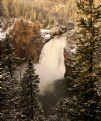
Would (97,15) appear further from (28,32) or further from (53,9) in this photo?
(53,9)

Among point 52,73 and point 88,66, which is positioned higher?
point 88,66

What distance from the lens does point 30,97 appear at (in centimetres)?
3067

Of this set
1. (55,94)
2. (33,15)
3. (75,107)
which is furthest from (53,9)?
(75,107)

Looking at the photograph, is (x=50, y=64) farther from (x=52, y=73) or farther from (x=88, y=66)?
(x=88, y=66)

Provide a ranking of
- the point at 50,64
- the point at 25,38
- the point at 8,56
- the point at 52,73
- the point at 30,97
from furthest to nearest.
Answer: the point at 50,64 < the point at 25,38 < the point at 52,73 < the point at 8,56 < the point at 30,97

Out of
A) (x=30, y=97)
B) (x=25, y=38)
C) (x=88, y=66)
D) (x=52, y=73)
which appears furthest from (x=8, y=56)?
(x=25, y=38)

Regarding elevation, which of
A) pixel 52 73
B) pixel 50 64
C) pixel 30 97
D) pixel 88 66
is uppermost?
pixel 88 66

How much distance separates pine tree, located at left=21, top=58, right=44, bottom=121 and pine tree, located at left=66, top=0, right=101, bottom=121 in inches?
400

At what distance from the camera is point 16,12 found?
10481 centimetres

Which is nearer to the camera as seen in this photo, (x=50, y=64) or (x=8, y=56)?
(x=8, y=56)

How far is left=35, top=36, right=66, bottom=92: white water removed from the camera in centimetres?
5699

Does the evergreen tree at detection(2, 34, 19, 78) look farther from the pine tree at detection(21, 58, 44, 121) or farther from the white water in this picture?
the white water

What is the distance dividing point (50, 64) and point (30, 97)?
36.4 meters

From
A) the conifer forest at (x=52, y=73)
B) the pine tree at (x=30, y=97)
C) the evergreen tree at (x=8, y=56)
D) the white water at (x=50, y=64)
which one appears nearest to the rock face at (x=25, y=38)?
the conifer forest at (x=52, y=73)
